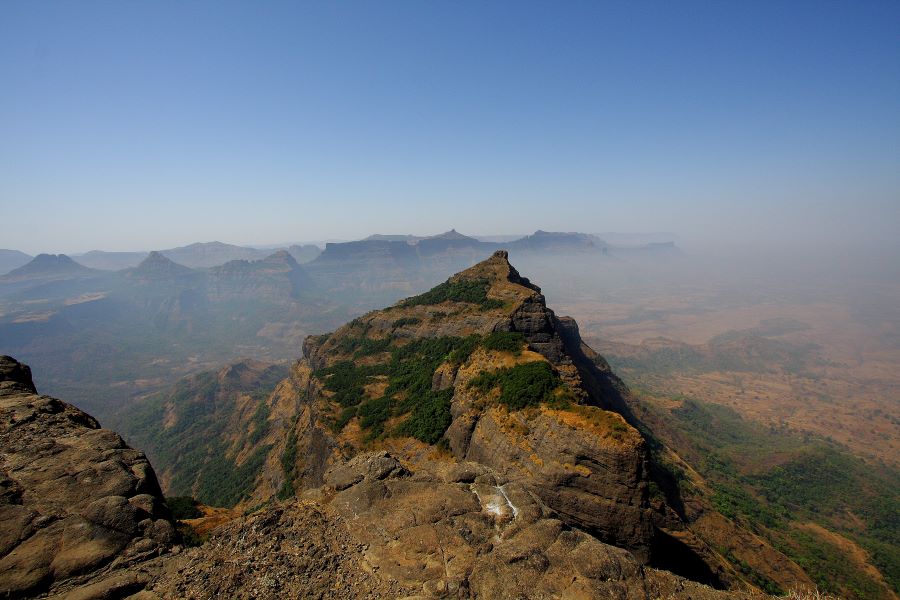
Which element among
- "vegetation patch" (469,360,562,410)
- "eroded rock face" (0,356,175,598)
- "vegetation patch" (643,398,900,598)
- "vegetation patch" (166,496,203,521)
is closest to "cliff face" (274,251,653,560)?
"vegetation patch" (469,360,562,410)

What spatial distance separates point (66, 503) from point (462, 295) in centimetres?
5774

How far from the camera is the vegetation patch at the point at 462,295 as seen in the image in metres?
63.1

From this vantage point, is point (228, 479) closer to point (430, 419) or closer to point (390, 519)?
point (430, 419)

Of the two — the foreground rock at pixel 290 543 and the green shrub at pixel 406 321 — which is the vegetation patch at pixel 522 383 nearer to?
the foreground rock at pixel 290 543

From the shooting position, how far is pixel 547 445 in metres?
27.7

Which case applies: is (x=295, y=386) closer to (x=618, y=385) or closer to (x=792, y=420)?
(x=618, y=385)

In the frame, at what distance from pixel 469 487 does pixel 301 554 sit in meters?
8.34

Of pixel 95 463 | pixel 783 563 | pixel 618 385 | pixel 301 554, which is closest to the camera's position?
pixel 301 554

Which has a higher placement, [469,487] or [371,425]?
[469,487]

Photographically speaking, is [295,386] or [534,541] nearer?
[534,541]

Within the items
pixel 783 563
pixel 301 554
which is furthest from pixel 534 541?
pixel 783 563

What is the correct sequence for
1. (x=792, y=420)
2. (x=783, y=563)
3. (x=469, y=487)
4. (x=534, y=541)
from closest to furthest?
(x=534, y=541)
(x=469, y=487)
(x=783, y=563)
(x=792, y=420)

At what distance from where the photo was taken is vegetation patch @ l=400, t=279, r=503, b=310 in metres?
63.1

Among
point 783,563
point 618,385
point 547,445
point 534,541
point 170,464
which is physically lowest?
point 170,464
